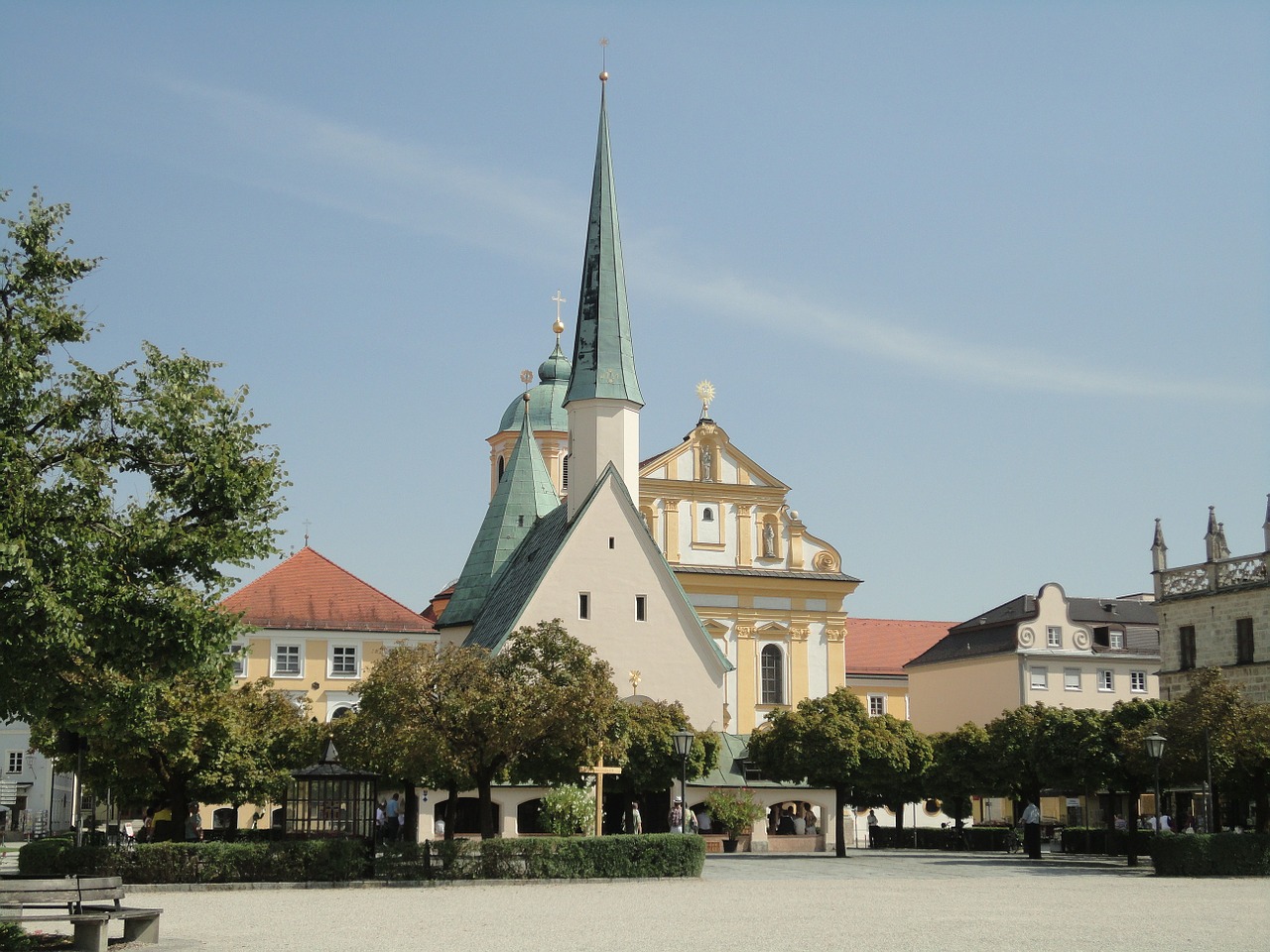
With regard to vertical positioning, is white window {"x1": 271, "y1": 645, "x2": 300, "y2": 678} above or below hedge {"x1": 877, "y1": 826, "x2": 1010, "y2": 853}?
above

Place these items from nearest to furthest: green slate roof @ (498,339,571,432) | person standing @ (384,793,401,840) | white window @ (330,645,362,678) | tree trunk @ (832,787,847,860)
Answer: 1. tree trunk @ (832,787,847,860)
2. person standing @ (384,793,401,840)
3. white window @ (330,645,362,678)
4. green slate roof @ (498,339,571,432)

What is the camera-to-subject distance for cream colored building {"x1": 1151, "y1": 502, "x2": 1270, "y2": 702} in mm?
46719

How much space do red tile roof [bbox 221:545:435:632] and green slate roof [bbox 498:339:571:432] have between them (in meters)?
35.1

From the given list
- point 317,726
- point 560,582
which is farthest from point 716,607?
point 317,726

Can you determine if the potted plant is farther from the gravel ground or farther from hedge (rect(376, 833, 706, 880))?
hedge (rect(376, 833, 706, 880))

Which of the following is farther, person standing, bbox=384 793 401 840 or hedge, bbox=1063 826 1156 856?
person standing, bbox=384 793 401 840

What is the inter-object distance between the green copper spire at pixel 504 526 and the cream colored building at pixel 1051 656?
2497 centimetres

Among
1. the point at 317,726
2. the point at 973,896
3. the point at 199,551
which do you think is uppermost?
the point at 199,551

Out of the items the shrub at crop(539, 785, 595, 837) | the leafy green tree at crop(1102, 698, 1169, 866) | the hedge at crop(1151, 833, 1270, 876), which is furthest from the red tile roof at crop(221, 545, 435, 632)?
the hedge at crop(1151, 833, 1270, 876)

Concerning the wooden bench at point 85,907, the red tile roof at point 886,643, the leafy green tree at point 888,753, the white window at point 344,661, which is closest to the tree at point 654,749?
the leafy green tree at point 888,753

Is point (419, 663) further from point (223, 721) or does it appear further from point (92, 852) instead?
point (92, 852)

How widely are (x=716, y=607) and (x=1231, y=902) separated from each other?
1711 inches

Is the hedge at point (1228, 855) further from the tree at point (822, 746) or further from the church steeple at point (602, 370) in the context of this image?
the church steeple at point (602, 370)

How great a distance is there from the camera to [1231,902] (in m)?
25.8
